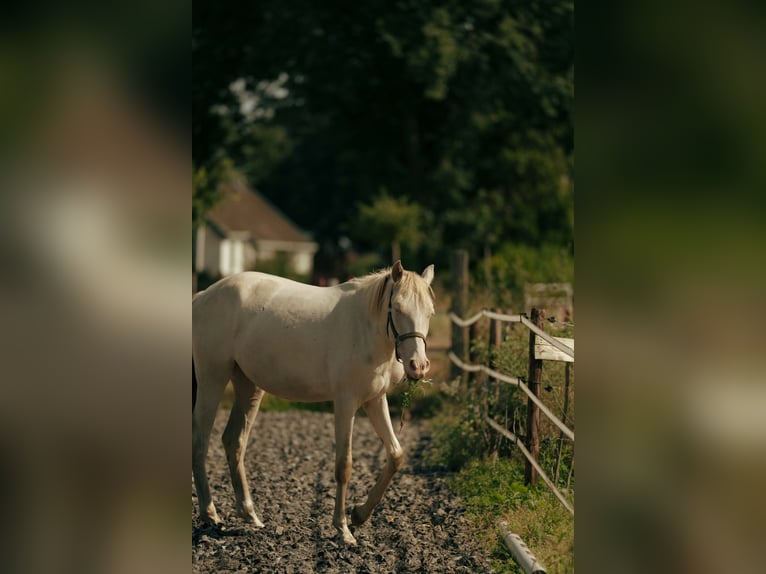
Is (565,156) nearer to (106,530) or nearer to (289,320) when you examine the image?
(289,320)

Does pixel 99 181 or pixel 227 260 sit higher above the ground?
pixel 99 181

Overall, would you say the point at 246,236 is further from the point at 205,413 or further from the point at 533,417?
the point at 533,417

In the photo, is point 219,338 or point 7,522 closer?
point 7,522

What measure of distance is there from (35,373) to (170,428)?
0.35m

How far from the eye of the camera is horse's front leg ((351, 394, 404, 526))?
5.69 metres

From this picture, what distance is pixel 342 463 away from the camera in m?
5.72

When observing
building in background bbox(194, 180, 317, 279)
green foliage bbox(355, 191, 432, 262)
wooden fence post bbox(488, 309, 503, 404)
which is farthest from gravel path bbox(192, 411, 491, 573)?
building in background bbox(194, 180, 317, 279)

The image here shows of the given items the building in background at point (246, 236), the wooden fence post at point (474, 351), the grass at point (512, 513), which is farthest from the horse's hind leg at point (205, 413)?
the building in background at point (246, 236)

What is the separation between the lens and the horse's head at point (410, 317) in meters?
5.05

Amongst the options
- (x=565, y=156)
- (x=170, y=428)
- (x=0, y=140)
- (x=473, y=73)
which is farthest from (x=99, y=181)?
(x=565, y=156)

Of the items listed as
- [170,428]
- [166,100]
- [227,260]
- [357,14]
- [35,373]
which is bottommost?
[227,260]

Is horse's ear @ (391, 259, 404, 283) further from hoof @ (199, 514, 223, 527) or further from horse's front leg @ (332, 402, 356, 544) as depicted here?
hoof @ (199, 514, 223, 527)

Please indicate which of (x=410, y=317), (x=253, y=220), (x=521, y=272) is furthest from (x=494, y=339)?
(x=253, y=220)

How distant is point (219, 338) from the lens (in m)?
6.22
